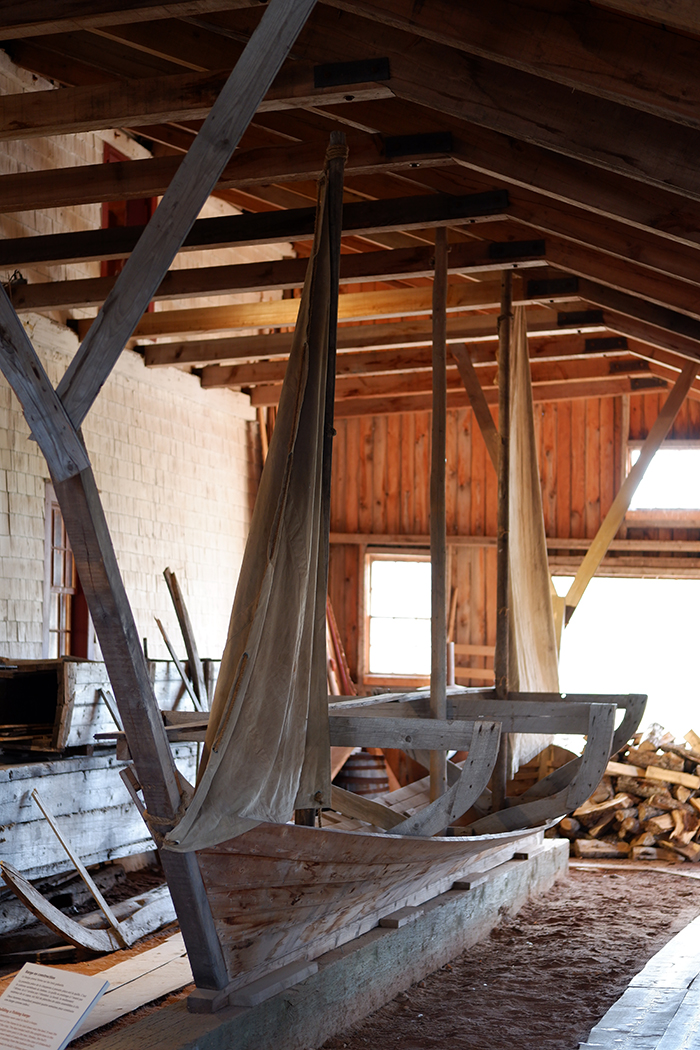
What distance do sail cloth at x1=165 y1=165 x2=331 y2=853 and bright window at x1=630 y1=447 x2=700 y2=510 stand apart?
7.49 meters

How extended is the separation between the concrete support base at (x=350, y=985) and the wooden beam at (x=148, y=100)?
349 cm

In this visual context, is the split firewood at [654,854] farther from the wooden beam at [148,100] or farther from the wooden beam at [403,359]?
the wooden beam at [148,100]

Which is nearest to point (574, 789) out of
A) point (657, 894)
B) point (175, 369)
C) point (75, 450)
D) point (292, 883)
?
point (292, 883)

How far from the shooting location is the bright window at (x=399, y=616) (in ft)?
38.1

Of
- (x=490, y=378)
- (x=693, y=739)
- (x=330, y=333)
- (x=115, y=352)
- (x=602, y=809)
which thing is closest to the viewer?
(x=115, y=352)

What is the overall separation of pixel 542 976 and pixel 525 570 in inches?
102

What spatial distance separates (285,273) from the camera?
647cm

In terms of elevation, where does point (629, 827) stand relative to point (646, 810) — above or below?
below

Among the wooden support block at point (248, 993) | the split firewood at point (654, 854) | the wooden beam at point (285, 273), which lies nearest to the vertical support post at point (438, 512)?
the wooden beam at point (285, 273)

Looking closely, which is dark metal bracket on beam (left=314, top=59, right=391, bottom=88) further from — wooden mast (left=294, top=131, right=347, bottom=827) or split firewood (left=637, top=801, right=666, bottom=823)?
split firewood (left=637, top=801, right=666, bottom=823)

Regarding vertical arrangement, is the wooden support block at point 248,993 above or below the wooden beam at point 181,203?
below

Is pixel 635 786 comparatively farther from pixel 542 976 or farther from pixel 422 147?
pixel 422 147

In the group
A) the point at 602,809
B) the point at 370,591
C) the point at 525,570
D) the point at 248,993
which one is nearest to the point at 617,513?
the point at 525,570

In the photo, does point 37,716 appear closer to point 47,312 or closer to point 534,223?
point 47,312
